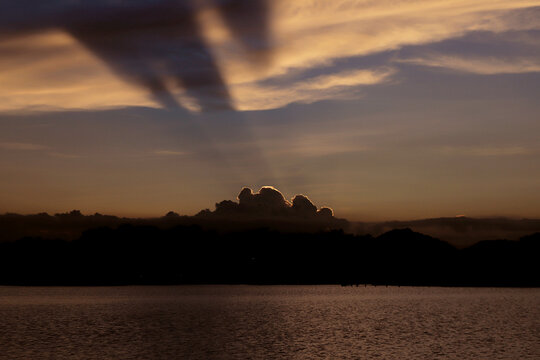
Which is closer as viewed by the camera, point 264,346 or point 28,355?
point 28,355

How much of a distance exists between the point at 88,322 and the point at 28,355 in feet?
216

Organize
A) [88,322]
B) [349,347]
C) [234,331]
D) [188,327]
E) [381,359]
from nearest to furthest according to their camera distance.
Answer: [381,359] < [349,347] < [234,331] < [188,327] < [88,322]

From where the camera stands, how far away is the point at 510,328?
13338cm

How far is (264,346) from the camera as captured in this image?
3927 inches

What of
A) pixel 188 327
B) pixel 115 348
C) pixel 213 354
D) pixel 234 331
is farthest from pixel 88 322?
pixel 213 354

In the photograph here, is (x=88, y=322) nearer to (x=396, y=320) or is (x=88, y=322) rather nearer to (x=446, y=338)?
(x=396, y=320)

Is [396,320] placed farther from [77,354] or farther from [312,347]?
[77,354]

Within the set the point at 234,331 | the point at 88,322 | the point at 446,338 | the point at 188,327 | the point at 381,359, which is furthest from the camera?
the point at 88,322

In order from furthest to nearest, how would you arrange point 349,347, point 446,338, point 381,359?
point 446,338
point 349,347
point 381,359

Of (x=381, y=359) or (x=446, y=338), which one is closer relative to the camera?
(x=381, y=359)

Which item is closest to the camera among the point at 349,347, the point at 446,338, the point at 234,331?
the point at 349,347

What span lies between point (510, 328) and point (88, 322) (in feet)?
314

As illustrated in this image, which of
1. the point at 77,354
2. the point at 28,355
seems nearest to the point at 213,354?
the point at 77,354

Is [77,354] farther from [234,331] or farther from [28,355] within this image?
[234,331]
